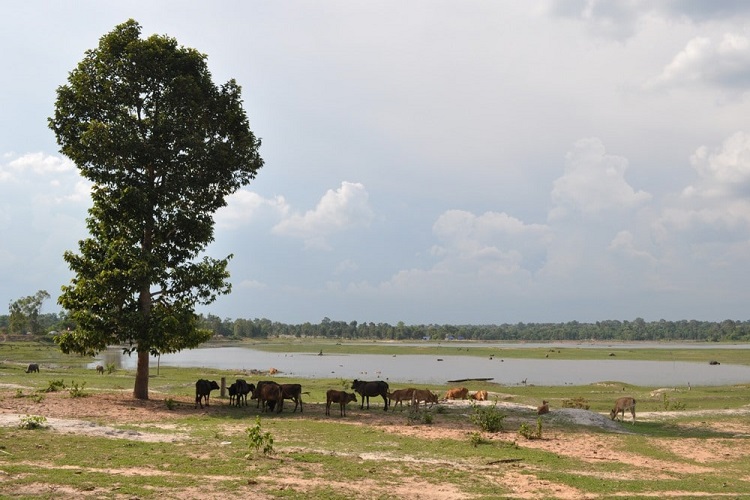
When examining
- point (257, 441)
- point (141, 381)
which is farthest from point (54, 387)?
point (257, 441)

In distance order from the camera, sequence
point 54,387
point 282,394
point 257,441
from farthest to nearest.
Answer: point 54,387
point 282,394
point 257,441

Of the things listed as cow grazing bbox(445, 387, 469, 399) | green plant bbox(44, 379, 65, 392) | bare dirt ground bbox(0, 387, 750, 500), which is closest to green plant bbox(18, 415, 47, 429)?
bare dirt ground bbox(0, 387, 750, 500)

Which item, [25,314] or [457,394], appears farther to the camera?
[25,314]

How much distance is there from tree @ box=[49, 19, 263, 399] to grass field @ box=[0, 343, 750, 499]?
3.43 metres

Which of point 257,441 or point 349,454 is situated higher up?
point 257,441

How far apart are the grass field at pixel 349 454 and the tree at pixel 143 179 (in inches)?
135

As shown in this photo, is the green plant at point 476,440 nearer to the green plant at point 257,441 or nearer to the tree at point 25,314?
the green plant at point 257,441

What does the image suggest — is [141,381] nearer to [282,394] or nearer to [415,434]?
[282,394]

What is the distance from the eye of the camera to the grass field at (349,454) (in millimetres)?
12039

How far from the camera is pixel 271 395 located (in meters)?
24.2

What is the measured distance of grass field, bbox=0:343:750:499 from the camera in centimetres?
1204

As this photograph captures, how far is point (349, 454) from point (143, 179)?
16704mm

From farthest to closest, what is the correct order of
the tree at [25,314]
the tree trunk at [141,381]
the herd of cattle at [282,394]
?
1. the tree at [25,314]
2. the tree trunk at [141,381]
3. the herd of cattle at [282,394]

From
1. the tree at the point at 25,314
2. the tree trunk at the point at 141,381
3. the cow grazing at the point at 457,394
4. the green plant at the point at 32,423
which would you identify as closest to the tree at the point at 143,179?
the tree trunk at the point at 141,381
